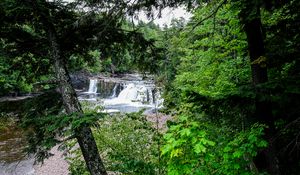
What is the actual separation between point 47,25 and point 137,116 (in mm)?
2981

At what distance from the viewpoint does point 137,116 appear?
23.5 feet

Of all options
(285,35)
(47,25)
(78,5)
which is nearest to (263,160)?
(285,35)

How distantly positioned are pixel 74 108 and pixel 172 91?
7.24 feet

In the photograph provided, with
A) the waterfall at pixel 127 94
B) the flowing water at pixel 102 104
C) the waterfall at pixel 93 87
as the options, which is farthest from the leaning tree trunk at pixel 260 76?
the waterfall at pixel 93 87

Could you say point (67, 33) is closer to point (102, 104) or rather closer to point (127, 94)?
point (102, 104)

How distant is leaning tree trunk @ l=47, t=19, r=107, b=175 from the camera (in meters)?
6.02

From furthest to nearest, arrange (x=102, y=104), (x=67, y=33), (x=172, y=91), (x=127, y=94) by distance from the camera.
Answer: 1. (x=127, y=94)
2. (x=102, y=104)
3. (x=67, y=33)
4. (x=172, y=91)

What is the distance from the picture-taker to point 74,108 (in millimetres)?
6207

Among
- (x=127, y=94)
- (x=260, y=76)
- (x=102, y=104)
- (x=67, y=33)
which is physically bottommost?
(x=102, y=104)

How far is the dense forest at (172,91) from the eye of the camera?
3814 millimetres

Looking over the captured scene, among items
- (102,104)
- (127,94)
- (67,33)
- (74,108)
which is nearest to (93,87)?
(127,94)

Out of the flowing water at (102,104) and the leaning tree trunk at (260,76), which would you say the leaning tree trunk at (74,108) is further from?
A: the leaning tree trunk at (260,76)

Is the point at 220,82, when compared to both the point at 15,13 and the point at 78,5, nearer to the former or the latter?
the point at 78,5

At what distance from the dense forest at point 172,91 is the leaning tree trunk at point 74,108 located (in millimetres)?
21
